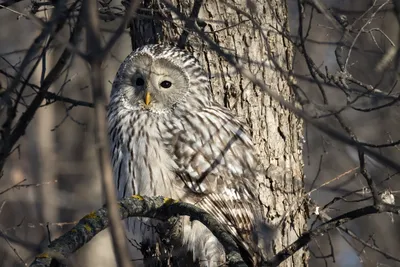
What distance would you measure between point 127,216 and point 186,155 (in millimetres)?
1126

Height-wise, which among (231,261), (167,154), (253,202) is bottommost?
(231,261)

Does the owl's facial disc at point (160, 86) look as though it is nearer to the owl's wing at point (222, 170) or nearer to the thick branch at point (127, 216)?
the owl's wing at point (222, 170)

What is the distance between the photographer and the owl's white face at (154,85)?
553cm

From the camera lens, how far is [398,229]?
12.8 meters

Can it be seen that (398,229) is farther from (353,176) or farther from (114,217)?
(114,217)

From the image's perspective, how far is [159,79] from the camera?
562 cm

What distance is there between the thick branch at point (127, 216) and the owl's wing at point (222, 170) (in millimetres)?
666

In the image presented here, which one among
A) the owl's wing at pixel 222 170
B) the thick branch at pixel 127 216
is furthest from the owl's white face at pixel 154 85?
the thick branch at pixel 127 216

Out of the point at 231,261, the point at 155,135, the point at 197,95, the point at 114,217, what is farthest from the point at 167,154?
the point at 114,217

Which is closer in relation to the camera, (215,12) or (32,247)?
(32,247)

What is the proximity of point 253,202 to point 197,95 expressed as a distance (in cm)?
81

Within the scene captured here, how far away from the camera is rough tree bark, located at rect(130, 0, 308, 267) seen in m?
5.29

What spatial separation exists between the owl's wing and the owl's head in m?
0.27

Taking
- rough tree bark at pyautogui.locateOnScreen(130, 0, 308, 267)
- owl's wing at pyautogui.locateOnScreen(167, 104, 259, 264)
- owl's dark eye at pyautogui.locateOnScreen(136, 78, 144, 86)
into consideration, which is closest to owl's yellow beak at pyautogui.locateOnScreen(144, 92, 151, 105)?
owl's dark eye at pyautogui.locateOnScreen(136, 78, 144, 86)
